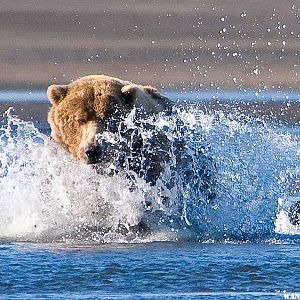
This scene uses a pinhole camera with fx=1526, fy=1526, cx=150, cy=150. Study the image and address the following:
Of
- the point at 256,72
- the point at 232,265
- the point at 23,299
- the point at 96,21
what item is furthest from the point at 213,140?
the point at 96,21

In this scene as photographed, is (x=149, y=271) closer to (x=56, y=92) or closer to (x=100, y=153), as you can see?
(x=100, y=153)

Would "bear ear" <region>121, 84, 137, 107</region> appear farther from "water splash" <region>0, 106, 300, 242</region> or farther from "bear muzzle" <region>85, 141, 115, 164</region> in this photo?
"bear muzzle" <region>85, 141, 115, 164</region>

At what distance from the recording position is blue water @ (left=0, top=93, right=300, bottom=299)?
6488mm

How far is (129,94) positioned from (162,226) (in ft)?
2.93

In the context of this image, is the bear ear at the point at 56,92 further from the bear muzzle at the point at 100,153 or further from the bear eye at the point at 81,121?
the bear muzzle at the point at 100,153

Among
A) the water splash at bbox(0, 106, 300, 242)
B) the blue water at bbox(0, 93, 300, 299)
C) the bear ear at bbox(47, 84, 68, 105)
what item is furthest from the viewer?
the bear ear at bbox(47, 84, 68, 105)

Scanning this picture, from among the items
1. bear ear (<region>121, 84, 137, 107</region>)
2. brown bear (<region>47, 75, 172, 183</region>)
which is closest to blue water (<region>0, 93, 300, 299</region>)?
brown bear (<region>47, 75, 172, 183</region>)

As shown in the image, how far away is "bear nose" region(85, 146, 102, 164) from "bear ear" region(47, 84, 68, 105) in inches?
23.9

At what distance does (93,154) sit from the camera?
821cm

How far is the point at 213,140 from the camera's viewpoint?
28.5 feet

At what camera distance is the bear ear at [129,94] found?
28.1 feet

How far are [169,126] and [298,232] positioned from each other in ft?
3.25

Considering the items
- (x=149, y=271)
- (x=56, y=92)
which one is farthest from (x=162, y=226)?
(x=149, y=271)

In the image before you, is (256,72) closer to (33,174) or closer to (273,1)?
(273,1)
